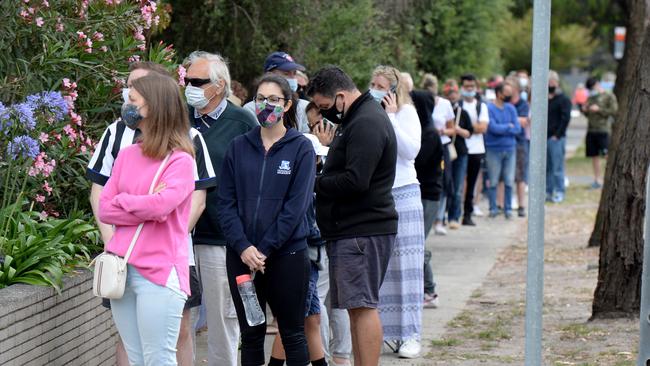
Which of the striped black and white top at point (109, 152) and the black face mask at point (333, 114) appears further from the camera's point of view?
the black face mask at point (333, 114)

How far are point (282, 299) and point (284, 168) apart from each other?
0.68 meters

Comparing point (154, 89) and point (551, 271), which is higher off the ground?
point (154, 89)

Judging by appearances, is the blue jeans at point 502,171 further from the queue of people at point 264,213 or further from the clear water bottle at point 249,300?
the clear water bottle at point 249,300

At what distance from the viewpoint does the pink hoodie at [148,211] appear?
5.50 metres

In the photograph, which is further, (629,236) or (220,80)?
(629,236)

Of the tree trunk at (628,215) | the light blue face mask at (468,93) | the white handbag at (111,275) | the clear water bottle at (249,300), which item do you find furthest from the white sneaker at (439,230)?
the white handbag at (111,275)

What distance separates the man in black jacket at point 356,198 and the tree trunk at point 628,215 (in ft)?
11.2

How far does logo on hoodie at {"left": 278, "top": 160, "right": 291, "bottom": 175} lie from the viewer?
21.3 ft

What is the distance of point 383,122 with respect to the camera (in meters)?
7.08

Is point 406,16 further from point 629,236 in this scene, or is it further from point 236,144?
point 236,144

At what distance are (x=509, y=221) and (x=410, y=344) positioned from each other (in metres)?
10.5

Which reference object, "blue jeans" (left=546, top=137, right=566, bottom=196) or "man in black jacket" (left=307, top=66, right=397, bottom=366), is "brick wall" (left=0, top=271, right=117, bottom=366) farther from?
"blue jeans" (left=546, top=137, right=566, bottom=196)

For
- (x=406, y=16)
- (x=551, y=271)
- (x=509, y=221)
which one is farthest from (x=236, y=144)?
(x=509, y=221)

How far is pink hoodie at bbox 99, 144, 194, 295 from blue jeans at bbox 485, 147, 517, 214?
44.0ft
